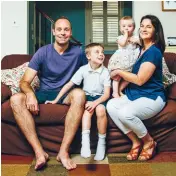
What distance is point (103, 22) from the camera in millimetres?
6918

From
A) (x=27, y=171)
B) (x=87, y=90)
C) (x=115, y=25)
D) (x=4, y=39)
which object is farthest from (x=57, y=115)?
(x=115, y=25)

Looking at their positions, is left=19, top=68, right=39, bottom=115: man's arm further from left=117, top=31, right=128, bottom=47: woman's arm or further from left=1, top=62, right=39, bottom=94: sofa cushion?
left=117, top=31, right=128, bottom=47: woman's arm

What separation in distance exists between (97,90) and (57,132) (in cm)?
41

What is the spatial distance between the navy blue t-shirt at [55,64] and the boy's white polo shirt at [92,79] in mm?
87

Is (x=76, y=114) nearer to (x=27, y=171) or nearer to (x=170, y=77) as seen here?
(x=27, y=171)

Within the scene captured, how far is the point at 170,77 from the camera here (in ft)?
7.49

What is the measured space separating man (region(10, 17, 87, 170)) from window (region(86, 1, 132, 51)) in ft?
15.7

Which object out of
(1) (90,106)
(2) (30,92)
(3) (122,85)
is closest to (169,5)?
(3) (122,85)

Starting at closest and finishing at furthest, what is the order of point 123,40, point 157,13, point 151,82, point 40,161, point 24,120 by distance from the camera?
point 40,161, point 24,120, point 151,82, point 123,40, point 157,13

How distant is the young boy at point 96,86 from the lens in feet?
6.20

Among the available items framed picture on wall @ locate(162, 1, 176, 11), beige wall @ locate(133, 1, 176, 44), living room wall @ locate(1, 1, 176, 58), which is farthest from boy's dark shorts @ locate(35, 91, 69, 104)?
framed picture on wall @ locate(162, 1, 176, 11)

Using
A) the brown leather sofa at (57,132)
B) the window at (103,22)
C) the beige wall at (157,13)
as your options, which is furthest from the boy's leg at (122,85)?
the window at (103,22)

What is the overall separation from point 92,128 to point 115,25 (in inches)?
206

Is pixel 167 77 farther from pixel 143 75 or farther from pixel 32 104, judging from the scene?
pixel 32 104
